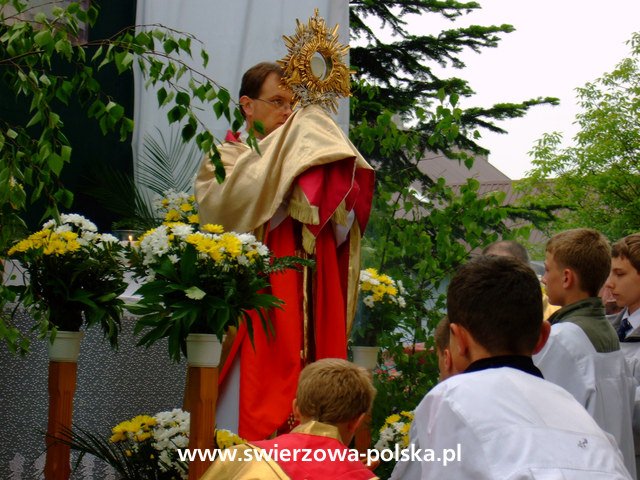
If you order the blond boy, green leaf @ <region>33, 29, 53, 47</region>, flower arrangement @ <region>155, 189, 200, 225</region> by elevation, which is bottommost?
the blond boy

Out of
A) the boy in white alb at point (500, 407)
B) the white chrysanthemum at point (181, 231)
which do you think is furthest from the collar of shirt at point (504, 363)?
the white chrysanthemum at point (181, 231)

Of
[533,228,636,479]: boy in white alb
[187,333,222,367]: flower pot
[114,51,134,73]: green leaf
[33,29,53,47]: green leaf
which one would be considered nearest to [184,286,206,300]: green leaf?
[187,333,222,367]: flower pot

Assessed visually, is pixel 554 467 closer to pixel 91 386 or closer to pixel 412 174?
pixel 91 386

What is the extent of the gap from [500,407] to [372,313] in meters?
3.74

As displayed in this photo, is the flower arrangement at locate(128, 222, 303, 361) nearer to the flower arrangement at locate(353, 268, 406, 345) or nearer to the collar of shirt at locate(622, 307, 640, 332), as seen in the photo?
the collar of shirt at locate(622, 307, 640, 332)

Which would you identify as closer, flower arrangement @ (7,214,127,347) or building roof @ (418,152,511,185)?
flower arrangement @ (7,214,127,347)

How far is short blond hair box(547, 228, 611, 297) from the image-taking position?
4.00 meters

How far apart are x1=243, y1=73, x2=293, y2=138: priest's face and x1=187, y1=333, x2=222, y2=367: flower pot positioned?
5.58ft

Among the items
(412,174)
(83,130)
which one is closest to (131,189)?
(83,130)

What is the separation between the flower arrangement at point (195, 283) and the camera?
3.91 metres

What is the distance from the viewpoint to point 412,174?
7.43m

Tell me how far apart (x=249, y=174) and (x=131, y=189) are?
5.22 ft

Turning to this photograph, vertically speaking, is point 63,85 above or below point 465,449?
above

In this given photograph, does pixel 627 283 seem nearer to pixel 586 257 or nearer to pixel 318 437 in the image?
pixel 586 257
